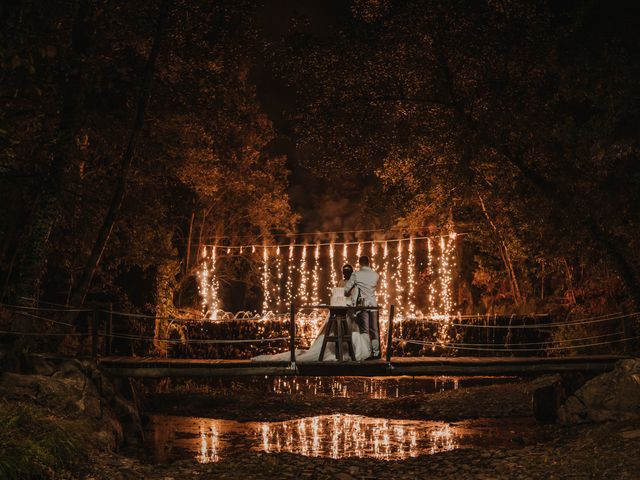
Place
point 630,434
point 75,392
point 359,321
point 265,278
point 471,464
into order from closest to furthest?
point 630,434 < point 471,464 < point 75,392 < point 359,321 < point 265,278

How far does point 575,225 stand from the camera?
46.1ft

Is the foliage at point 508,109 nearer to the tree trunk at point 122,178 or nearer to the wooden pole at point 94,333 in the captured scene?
the tree trunk at point 122,178

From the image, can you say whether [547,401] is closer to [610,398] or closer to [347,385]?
[610,398]

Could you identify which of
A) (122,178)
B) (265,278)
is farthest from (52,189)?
(265,278)

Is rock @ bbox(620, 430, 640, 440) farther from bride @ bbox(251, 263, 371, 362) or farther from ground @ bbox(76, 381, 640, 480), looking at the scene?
bride @ bbox(251, 263, 371, 362)

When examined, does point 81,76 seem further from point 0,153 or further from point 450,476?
point 450,476

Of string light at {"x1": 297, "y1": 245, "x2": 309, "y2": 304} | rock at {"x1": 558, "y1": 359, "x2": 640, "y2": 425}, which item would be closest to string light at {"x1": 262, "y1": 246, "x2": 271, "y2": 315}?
string light at {"x1": 297, "y1": 245, "x2": 309, "y2": 304}

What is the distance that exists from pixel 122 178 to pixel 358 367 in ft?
20.0

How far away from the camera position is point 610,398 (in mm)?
11992

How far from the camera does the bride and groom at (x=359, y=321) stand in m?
12.9

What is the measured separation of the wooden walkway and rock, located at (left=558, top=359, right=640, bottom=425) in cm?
77

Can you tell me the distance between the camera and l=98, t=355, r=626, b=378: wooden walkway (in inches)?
493

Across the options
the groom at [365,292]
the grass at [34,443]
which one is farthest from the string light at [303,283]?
the grass at [34,443]

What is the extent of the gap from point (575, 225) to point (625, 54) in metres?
3.81
